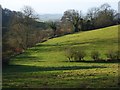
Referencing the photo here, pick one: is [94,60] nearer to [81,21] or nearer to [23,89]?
[23,89]

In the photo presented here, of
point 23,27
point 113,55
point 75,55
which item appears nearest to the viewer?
point 113,55

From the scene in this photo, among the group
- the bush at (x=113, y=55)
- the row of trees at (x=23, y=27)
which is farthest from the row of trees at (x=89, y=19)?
the bush at (x=113, y=55)

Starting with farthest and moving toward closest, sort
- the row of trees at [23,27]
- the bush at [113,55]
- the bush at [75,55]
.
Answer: the row of trees at [23,27] → the bush at [75,55] → the bush at [113,55]

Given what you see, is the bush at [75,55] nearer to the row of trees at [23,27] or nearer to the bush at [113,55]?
the bush at [113,55]

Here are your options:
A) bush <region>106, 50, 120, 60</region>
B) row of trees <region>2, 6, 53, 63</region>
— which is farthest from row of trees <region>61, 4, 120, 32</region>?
bush <region>106, 50, 120, 60</region>

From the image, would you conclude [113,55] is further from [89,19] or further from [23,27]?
[89,19]

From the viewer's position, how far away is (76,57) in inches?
1624

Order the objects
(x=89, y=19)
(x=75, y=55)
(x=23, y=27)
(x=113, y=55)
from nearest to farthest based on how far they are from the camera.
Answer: (x=113, y=55) < (x=75, y=55) < (x=23, y=27) < (x=89, y=19)

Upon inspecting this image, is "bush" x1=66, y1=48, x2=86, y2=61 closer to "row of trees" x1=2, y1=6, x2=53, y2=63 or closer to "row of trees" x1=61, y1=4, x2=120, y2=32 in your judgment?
"row of trees" x1=2, y1=6, x2=53, y2=63

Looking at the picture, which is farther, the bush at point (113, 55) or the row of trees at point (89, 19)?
the row of trees at point (89, 19)

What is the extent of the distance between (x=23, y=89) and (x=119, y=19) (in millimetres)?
73605

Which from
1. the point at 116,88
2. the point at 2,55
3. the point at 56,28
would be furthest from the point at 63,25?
the point at 116,88

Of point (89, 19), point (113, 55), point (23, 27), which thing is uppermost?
point (89, 19)

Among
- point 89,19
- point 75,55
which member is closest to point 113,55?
point 75,55
